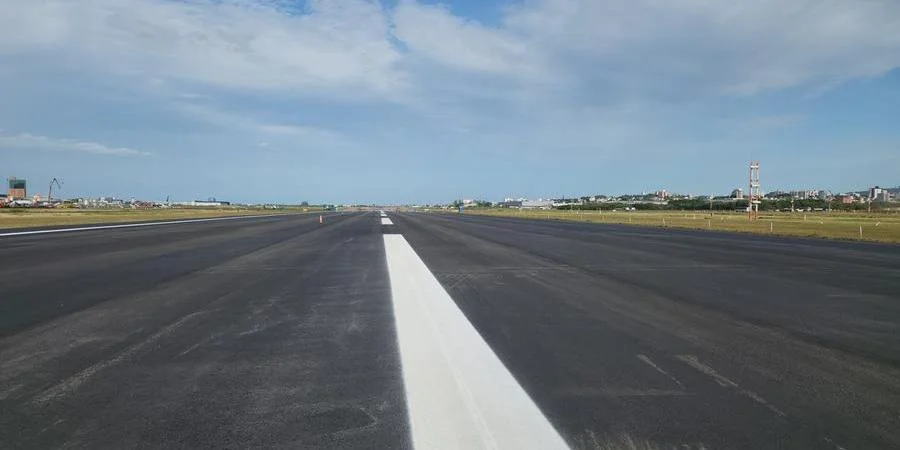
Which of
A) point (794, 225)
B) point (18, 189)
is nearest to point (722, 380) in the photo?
point (794, 225)

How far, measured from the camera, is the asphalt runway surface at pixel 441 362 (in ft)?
10.8

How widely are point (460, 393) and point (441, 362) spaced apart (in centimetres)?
78

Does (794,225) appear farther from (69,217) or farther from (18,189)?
(18,189)

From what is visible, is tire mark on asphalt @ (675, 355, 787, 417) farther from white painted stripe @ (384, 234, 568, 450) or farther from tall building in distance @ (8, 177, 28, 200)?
tall building in distance @ (8, 177, 28, 200)

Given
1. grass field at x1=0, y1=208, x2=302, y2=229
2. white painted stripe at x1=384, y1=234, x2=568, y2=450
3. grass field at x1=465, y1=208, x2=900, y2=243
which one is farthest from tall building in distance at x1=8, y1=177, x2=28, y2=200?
white painted stripe at x1=384, y1=234, x2=568, y2=450

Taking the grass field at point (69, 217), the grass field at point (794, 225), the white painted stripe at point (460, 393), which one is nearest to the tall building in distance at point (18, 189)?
the grass field at point (69, 217)

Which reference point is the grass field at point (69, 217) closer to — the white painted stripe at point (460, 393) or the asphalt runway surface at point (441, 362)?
the asphalt runway surface at point (441, 362)

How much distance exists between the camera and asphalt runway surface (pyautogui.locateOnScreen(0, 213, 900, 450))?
330 cm

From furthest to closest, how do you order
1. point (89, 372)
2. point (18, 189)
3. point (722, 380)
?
1. point (18, 189)
2. point (89, 372)
3. point (722, 380)

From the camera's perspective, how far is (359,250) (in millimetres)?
17203

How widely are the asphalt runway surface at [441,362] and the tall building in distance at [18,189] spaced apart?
18344 centimetres

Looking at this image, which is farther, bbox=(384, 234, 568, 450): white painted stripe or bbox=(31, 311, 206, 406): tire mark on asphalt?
bbox=(31, 311, 206, 406): tire mark on asphalt

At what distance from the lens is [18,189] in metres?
155

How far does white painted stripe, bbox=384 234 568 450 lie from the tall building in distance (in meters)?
188
